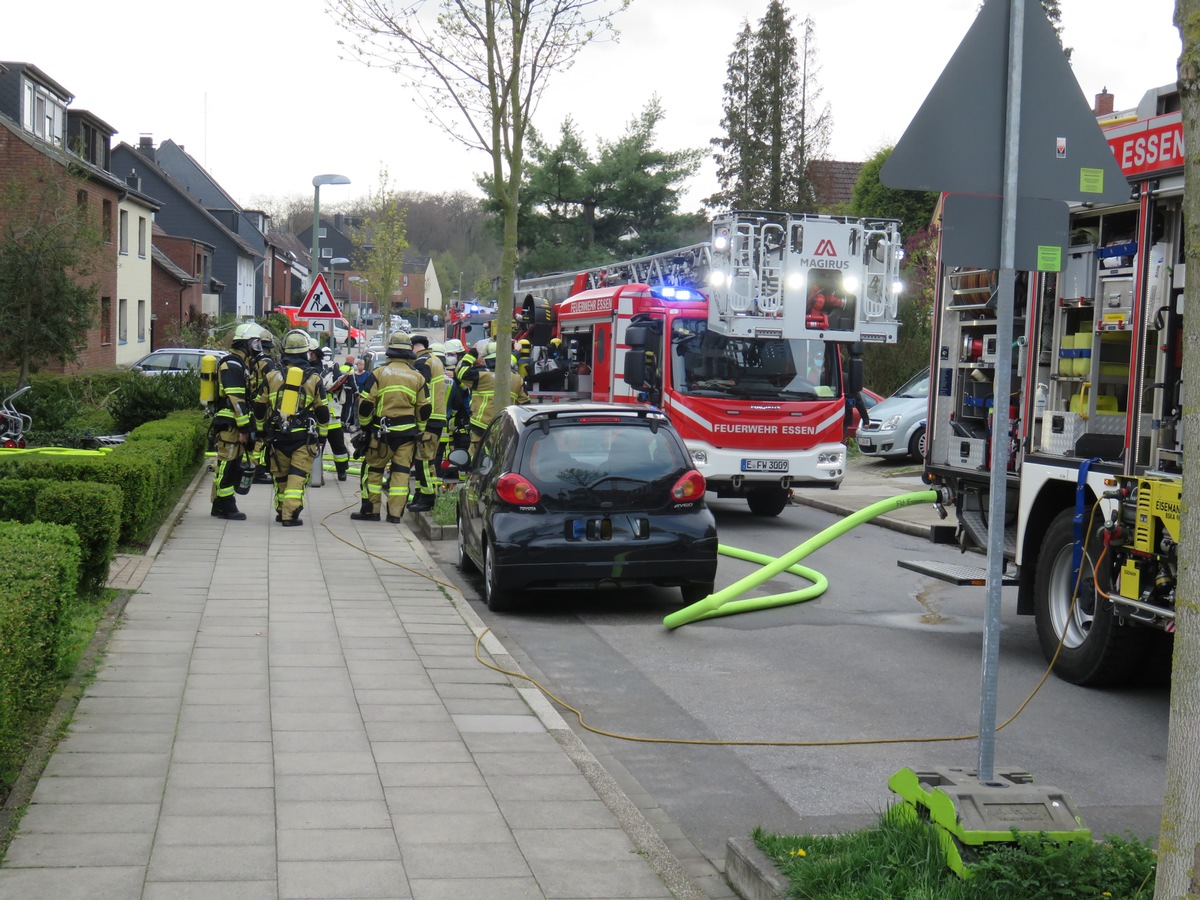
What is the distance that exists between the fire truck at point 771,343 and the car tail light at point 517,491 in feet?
17.9

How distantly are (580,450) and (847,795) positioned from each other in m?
4.53

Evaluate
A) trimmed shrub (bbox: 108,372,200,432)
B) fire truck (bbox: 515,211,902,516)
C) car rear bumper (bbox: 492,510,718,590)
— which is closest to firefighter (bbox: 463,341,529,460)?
fire truck (bbox: 515,211,902,516)

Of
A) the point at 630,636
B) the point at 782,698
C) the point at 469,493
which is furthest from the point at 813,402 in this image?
the point at 782,698

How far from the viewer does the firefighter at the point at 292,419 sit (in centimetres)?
1306

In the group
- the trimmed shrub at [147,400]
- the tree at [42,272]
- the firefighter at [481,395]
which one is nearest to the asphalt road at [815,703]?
the firefighter at [481,395]

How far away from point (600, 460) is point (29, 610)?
203 inches

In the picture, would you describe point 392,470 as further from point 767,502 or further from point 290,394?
point 767,502

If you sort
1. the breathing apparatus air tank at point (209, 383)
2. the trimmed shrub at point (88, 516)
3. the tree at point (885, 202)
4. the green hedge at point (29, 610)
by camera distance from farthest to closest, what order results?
the tree at point (885, 202) < the breathing apparatus air tank at point (209, 383) < the trimmed shrub at point (88, 516) < the green hedge at point (29, 610)

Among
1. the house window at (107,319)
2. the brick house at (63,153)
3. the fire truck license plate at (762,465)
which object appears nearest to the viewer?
the fire truck license plate at (762,465)

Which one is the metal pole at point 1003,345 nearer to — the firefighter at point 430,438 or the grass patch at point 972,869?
the grass patch at point 972,869

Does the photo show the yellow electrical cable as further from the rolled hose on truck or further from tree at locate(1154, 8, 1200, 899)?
tree at locate(1154, 8, 1200, 899)

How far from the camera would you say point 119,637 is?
7.71 metres

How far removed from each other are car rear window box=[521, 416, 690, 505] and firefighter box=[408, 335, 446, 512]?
172 inches

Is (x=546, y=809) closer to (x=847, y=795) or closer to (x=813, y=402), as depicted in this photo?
(x=847, y=795)
